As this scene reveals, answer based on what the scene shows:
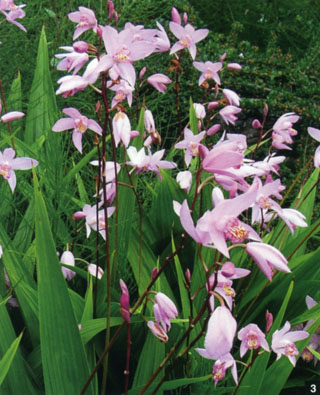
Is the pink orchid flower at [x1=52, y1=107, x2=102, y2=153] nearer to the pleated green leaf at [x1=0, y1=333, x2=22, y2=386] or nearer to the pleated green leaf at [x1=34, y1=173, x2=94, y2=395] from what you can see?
the pleated green leaf at [x1=34, y1=173, x2=94, y2=395]

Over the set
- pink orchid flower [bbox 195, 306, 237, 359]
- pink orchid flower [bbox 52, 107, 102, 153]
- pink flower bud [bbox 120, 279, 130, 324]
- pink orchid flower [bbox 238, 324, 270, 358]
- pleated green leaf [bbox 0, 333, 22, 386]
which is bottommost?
pink orchid flower [bbox 238, 324, 270, 358]

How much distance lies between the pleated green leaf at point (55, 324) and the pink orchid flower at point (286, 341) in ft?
1.23

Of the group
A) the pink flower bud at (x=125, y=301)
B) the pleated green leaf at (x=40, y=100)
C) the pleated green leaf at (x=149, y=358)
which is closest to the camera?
the pink flower bud at (x=125, y=301)

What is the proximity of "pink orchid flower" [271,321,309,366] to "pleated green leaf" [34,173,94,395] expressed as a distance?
0.37 meters

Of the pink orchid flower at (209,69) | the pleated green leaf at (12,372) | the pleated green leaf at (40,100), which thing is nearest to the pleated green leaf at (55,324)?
the pleated green leaf at (12,372)

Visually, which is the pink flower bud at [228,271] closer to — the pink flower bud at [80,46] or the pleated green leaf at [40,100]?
the pink flower bud at [80,46]

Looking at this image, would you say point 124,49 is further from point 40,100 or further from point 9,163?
point 40,100

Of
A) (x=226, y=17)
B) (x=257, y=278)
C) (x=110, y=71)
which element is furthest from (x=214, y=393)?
(x=226, y=17)

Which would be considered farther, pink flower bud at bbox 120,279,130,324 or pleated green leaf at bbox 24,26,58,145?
pleated green leaf at bbox 24,26,58,145

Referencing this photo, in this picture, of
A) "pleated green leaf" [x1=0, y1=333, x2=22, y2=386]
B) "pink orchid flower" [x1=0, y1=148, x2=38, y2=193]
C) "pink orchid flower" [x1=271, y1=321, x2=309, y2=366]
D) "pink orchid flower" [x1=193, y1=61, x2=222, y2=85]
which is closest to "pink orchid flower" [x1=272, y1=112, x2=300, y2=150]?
"pink orchid flower" [x1=193, y1=61, x2=222, y2=85]

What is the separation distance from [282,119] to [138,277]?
0.58 m

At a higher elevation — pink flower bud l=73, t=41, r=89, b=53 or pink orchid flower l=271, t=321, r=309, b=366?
pink flower bud l=73, t=41, r=89, b=53

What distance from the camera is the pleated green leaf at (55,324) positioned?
87 centimetres

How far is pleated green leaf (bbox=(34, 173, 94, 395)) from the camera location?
2.86ft
